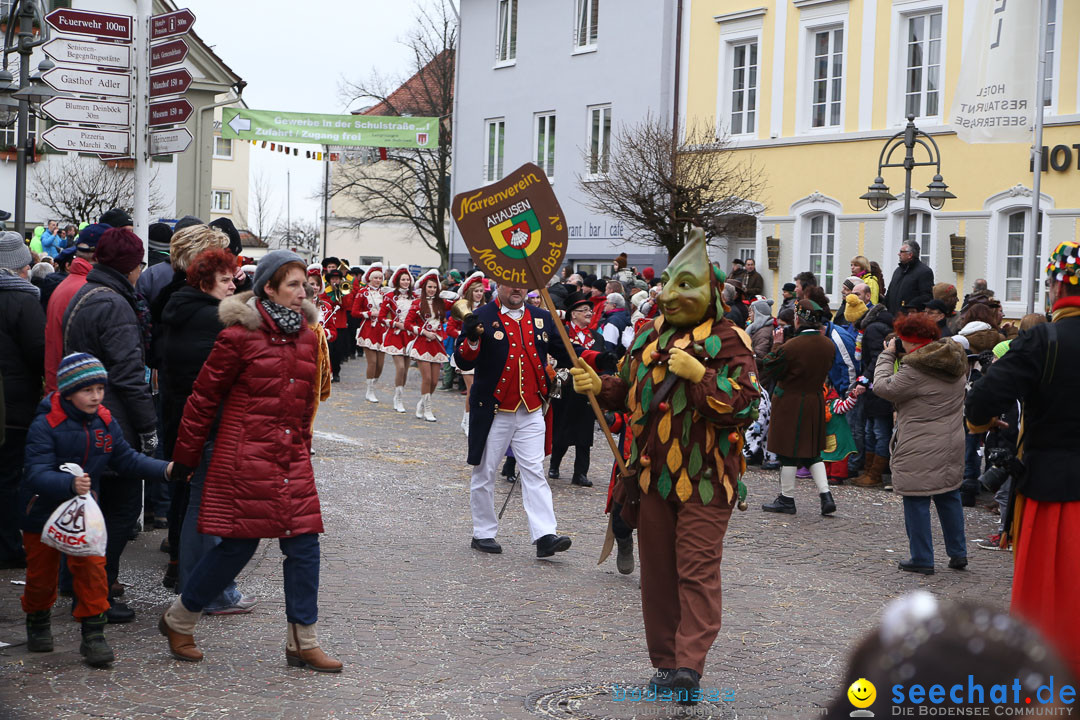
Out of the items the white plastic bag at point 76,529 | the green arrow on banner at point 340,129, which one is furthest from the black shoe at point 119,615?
the green arrow on banner at point 340,129

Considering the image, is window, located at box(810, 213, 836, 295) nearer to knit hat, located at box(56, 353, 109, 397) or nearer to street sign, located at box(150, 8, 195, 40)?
street sign, located at box(150, 8, 195, 40)

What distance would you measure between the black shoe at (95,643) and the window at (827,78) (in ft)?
68.7

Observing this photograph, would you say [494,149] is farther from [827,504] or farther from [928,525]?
[928,525]

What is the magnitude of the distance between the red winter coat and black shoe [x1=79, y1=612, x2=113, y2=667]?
0.65m

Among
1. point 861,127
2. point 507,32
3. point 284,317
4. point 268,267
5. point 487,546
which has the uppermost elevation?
point 507,32

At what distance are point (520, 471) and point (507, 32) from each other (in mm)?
26855

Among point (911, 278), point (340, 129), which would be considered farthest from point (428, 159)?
point (911, 278)

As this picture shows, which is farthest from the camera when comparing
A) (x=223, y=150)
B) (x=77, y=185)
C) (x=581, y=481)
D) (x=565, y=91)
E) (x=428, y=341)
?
(x=223, y=150)

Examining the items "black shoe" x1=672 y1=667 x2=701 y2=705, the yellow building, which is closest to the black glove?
"black shoe" x1=672 y1=667 x2=701 y2=705

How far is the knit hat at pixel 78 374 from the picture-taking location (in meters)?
5.83

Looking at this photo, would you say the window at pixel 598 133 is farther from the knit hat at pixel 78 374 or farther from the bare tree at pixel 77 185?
the knit hat at pixel 78 374

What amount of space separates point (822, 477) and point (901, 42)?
14.3 m

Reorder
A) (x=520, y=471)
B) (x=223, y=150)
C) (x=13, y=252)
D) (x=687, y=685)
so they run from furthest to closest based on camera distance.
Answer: (x=223, y=150), (x=520, y=471), (x=13, y=252), (x=687, y=685)

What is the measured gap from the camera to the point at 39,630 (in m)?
5.94
